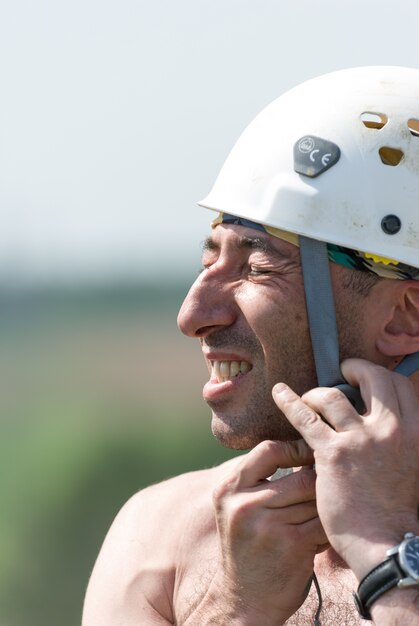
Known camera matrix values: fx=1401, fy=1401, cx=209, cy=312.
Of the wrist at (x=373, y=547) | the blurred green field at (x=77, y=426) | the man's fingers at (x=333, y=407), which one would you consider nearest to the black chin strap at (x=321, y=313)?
the man's fingers at (x=333, y=407)

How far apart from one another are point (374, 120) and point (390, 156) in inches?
6.6

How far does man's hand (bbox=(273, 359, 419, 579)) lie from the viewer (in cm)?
455

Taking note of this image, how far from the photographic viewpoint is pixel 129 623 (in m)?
5.66

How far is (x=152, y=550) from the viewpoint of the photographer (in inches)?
233

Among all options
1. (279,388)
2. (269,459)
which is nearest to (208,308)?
(279,388)

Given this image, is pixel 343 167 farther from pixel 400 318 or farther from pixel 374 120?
pixel 400 318

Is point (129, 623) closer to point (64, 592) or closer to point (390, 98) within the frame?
point (390, 98)

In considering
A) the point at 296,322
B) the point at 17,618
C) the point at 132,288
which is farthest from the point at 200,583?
the point at 132,288

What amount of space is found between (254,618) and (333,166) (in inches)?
65.8

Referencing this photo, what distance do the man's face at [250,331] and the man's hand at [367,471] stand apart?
0.45m

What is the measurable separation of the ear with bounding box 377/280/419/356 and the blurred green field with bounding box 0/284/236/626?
16.5 meters

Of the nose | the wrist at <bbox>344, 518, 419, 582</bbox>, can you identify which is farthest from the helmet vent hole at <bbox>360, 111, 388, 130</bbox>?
the wrist at <bbox>344, 518, 419, 582</bbox>

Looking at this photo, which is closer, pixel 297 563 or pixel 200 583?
pixel 297 563

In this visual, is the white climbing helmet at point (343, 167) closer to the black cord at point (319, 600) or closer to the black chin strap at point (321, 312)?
the black chin strap at point (321, 312)
